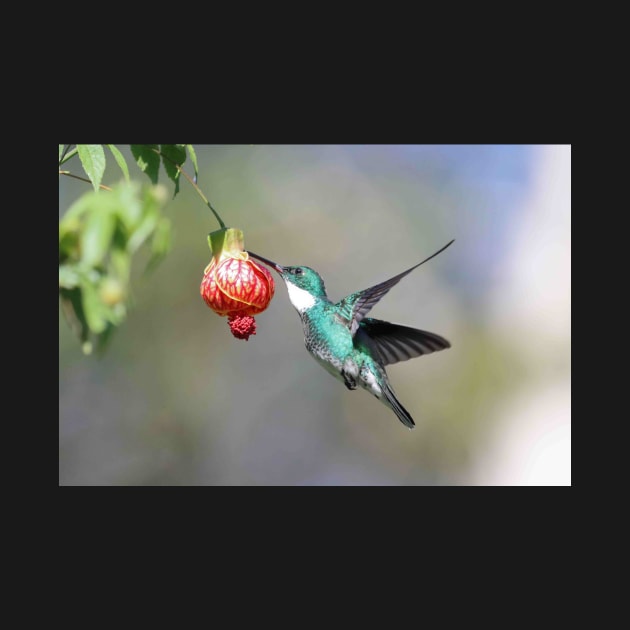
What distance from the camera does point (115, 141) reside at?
3012mm

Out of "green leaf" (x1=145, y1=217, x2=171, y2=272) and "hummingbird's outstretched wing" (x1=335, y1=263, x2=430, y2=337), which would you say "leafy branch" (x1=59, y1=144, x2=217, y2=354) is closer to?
"green leaf" (x1=145, y1=217, x2=171, y2=272)

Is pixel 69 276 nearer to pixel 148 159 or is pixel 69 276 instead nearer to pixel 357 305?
pixel 148 159

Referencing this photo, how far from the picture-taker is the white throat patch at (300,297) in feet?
8.55

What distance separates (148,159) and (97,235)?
94 cm

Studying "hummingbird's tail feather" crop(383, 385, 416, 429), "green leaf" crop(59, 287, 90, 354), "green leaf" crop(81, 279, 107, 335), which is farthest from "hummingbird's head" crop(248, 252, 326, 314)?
"green leaf" crop(81, 279, 107, 335)

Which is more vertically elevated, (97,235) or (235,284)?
(235,284)

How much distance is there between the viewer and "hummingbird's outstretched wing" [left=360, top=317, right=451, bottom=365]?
272 cm

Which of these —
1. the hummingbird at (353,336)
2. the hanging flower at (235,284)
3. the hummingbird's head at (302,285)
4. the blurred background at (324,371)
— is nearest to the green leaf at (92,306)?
the hanging flower at (235,284)

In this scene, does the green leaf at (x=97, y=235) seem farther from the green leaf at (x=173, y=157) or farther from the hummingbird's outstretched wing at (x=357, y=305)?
the hummingbird's outstretched wing at (x=357, y=305)

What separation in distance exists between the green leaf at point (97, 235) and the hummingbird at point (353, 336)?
1.07m

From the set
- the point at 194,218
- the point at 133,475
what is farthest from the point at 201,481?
the point at 194,218

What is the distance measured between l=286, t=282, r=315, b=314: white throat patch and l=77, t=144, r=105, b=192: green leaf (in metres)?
0.77

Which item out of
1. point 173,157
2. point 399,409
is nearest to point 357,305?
point 399,409

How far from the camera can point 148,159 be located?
2295 millimetres
